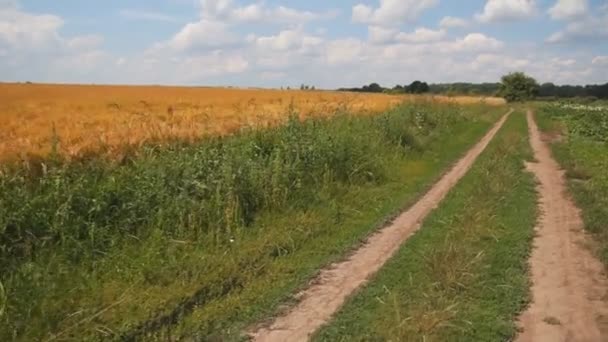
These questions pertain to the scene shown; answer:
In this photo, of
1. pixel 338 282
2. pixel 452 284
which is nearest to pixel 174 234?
pixel 338 282

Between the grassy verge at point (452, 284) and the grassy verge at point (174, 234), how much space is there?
977 millimetres

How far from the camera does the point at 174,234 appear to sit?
8.59m

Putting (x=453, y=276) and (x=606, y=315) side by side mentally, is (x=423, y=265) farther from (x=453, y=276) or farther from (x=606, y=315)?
(x=606, y=315)

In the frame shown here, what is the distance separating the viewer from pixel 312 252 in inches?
342

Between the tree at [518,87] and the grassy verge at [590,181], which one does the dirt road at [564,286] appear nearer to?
the grassy verge at [590,181]

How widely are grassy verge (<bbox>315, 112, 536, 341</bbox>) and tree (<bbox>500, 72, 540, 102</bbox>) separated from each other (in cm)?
10146

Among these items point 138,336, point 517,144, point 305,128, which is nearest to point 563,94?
point 517,144

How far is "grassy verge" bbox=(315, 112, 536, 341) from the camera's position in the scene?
5695 millimetres

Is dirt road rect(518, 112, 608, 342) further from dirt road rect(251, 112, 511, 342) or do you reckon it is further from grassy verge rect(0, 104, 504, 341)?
grassy verge rect(0, 104, 504, 341)

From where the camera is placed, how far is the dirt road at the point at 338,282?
591cm

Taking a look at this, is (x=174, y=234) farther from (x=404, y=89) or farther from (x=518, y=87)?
(x=518, y=87)

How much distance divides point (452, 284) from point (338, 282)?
1393mm

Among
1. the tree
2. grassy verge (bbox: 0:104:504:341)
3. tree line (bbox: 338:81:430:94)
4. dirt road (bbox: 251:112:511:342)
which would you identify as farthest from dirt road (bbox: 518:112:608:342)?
the tree

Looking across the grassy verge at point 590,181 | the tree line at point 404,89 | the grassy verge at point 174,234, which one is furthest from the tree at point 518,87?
the grassy verge at point 174,234
